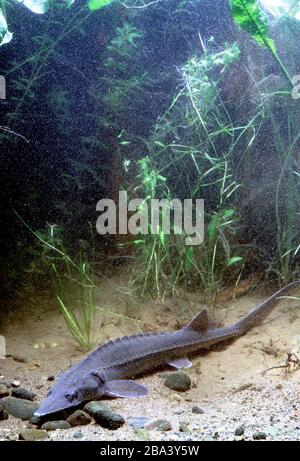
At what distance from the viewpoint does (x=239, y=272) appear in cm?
579

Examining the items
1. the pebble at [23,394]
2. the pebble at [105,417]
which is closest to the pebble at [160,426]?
the pebble at [105,417]

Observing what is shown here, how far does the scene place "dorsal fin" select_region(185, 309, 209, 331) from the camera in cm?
460

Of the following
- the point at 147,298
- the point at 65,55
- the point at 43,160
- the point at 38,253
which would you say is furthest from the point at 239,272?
the point at 65,55

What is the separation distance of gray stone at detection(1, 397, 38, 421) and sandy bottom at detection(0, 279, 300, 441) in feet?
0.19

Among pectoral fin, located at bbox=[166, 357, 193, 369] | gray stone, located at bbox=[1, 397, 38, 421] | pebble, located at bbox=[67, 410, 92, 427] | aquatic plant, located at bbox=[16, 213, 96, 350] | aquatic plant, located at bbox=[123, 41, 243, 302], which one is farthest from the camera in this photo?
aquatic plant, located at bbox=[123, 41, 243, 302]

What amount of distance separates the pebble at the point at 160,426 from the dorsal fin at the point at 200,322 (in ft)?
5.62

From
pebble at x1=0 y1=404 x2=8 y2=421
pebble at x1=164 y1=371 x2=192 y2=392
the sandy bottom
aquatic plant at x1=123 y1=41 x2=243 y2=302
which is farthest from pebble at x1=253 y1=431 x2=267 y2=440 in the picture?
aquatic plant at x1=123 y1=41 x2=243 y2=302

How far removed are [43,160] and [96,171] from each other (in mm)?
711

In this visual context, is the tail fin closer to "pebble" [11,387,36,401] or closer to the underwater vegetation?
the underwater vegetation

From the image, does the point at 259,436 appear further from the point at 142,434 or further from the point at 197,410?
the point at 197,410

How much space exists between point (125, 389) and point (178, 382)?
490 millimetres

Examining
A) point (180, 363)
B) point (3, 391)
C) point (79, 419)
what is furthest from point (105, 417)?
point (180, 363)
